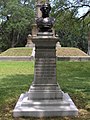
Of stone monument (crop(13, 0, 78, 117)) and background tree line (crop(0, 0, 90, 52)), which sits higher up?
stone monument (crop(13, 0, 78, 117))

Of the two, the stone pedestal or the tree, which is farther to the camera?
the tree

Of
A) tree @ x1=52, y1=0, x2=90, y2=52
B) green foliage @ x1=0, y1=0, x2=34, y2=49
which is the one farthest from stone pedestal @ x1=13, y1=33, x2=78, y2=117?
green foliage @ x1=0, y1=0, x2=34, y2=49

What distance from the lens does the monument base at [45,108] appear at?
7316 mm

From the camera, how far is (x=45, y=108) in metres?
7.50

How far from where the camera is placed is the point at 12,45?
5362 cm

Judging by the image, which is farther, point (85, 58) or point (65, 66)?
point (85, 58)

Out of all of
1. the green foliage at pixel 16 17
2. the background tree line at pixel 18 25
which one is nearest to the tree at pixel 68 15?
the background tree line at pixel 18 25

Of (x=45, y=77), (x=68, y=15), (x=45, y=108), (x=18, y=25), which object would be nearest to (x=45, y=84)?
(x=45, y=77)

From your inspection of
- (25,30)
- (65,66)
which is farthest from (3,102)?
(25,30)

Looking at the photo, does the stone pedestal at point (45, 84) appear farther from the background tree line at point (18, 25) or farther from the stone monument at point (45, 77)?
the background tree line at point (18, 25)

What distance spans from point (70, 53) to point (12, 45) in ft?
76.6

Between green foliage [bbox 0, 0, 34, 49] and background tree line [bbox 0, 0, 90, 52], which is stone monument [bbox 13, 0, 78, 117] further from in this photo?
green foliage [bbox 0, 0, 34, 49]

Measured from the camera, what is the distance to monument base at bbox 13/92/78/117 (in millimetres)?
7316

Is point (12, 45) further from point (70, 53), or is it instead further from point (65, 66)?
point (65, 66)
